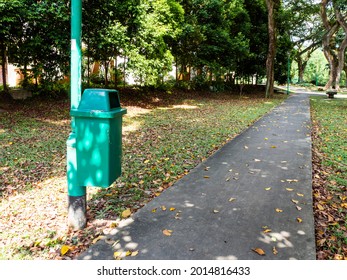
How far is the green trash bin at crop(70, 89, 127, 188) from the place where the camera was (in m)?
3.30

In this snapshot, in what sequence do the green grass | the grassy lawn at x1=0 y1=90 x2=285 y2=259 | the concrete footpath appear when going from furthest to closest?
1. the green grass
2. the grassy lawn at x1=0 y1=90 x2=285 y2=259
3. the concrete footpath

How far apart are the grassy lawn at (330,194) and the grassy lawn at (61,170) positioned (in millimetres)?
2327

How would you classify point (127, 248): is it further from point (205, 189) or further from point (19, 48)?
point (19, 48)

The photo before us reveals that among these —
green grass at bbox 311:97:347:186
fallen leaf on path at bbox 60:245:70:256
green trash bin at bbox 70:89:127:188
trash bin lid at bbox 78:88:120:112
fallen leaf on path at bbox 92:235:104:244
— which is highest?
trash bin lid at bbox 78:88:120:112

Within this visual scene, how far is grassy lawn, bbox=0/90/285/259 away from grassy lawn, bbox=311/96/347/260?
233cm

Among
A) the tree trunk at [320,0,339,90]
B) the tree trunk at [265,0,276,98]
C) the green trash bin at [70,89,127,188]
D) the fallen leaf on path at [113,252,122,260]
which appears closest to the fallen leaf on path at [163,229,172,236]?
the fallen leaf on path at [113,252,122,260]

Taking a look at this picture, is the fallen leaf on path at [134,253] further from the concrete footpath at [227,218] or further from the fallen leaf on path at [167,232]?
the fallen leaf on path at [167,232]

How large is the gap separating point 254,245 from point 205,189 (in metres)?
1.69

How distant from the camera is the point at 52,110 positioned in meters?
12.7

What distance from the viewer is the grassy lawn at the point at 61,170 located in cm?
364

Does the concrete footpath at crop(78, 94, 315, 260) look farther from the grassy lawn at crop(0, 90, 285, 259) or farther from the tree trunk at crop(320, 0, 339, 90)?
the tree trunk at crop(320, 0, 339, 90)

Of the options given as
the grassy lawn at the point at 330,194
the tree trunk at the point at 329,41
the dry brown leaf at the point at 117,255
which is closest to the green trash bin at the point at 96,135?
the dry brown leaf at the point at 117,255

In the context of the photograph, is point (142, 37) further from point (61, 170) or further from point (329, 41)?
point (329, 41)

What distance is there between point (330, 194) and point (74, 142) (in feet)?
13.1
